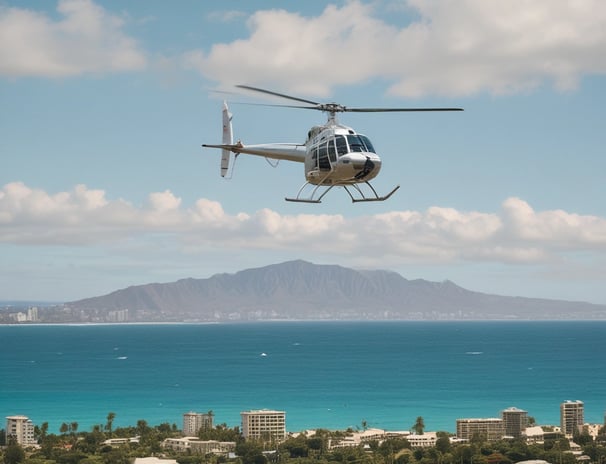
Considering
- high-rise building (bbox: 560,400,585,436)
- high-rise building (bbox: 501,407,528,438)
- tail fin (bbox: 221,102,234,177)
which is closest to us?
tail fin (bbox: 221,102,234,177)

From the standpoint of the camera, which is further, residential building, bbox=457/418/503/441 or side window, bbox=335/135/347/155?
residential building, bbox=457/418/503/441

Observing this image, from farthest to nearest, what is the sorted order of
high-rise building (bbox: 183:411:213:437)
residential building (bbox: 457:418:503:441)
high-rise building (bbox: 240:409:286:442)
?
high-rise building (bbox: 183:411:213:437), residential building (bbox: 457:418:503:441), high-rise building (bbox: 240:409:286:442)

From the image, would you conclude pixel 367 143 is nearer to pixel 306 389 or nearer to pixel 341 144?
pixel 341 144

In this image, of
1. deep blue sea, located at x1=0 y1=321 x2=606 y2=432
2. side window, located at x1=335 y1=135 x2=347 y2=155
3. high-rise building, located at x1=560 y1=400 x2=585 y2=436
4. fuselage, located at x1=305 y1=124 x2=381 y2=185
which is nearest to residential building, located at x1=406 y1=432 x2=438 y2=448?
high-rise building, located at x1=560 y1=400 x2=585 y2=436

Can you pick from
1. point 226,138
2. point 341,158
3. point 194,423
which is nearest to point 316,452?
point 194,423

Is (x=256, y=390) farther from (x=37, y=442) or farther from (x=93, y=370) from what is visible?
(x=37, y=442)

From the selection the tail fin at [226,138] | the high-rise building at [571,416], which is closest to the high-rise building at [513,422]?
the high-rise building at [571,416]

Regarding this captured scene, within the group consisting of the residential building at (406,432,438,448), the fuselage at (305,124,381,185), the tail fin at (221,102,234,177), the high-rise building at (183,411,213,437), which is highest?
the tail fin at (221,102,234,177)

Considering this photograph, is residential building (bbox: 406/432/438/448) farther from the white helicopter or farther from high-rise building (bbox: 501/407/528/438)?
the white helicopter
